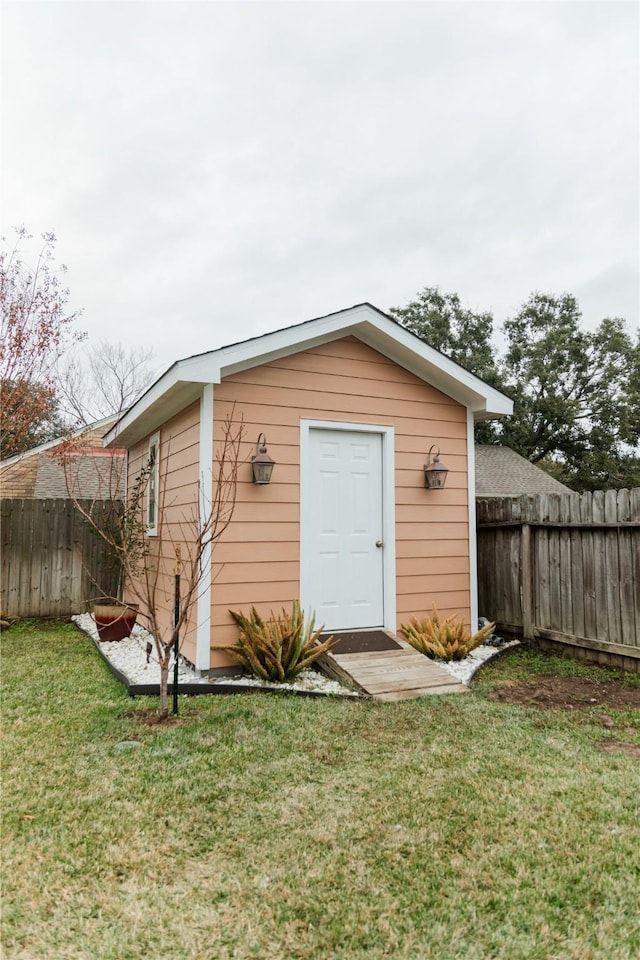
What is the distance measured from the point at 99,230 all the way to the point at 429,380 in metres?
11.0

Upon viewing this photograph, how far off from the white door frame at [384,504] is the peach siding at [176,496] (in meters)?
1.09

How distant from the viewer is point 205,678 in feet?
17.3

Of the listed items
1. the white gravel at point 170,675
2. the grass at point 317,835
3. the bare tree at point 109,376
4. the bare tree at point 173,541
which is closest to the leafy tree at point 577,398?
the bare tree at point 109,376

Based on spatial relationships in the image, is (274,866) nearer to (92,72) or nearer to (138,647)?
(138,647)

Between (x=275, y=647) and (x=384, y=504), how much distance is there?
2.08m

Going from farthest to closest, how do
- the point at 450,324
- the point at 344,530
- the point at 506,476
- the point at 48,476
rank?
1. the point at 450,324
2. the point at 506,476
3. the point at 48,476
4. the point at 344,530

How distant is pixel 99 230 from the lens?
14055mm

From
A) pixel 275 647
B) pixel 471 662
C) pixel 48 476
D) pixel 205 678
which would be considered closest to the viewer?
pixel 275 647

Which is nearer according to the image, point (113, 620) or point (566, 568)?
point (566, 568)

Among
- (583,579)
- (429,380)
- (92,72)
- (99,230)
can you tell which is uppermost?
(99,230)

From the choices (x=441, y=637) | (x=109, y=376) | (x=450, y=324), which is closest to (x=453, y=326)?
(x=450, y=324)

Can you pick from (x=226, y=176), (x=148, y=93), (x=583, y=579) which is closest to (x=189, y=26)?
(x=148, y=93)

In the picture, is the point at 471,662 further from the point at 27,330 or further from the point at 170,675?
the point at 27,330

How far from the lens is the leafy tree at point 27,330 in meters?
9.18
